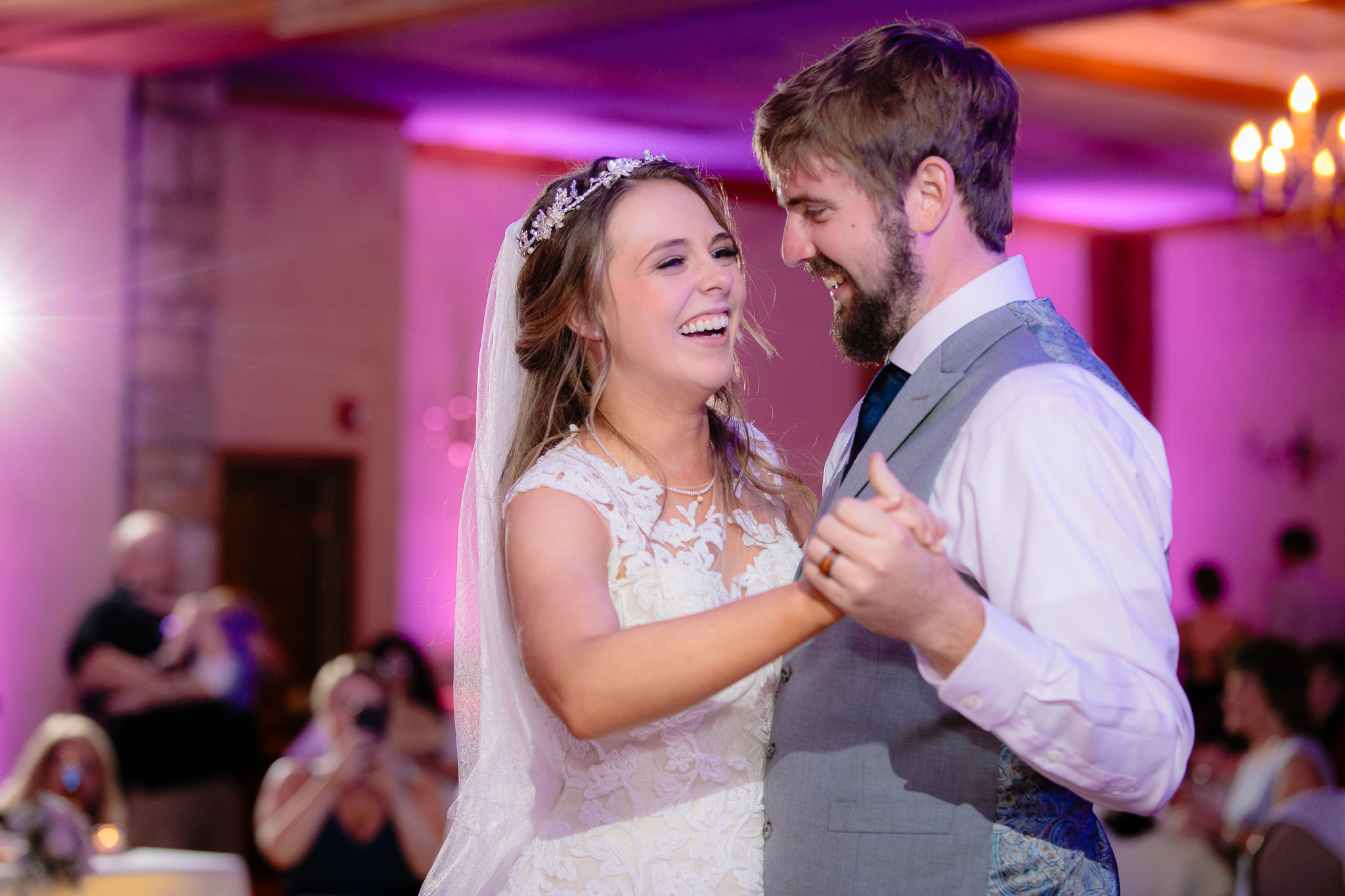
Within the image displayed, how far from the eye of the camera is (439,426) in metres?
8.62

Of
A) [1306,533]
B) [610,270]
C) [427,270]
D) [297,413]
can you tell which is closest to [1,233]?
[297,413]

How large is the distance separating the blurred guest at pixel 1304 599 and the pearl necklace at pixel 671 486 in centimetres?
Answer: 688

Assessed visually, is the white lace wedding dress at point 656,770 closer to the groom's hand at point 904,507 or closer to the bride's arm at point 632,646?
the bride's arm at point 632,646

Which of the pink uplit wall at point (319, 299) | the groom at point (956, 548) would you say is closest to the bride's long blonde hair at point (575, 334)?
the groom at point (956, 548)

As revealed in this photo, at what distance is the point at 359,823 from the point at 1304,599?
6117mm

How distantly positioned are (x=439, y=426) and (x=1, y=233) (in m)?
2.80

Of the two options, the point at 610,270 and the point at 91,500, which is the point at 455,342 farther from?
the point at 610,270

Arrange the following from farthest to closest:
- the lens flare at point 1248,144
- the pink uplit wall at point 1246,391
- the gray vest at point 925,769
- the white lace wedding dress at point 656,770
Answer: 1. the pink uplit wall at point 1246,391
2. the lens flare at point 1248,144
3. the white lace wedding dress at point 656,770
4. the gray vest at point 925,769

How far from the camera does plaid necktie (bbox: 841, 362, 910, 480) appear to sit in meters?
1.80

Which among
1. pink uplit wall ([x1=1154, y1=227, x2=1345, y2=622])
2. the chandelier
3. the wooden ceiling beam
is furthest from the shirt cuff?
pink uplit wall ([x1=1154, y1=227, x2=1345, y2=622])

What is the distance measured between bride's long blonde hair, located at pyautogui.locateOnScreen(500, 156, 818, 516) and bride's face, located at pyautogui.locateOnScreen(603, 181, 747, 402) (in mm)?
29

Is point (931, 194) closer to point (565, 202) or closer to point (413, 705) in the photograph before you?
point (565, 202)

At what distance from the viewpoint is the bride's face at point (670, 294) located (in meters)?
2.00

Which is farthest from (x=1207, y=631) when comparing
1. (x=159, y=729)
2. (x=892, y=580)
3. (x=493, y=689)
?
(x=892, y=580)
